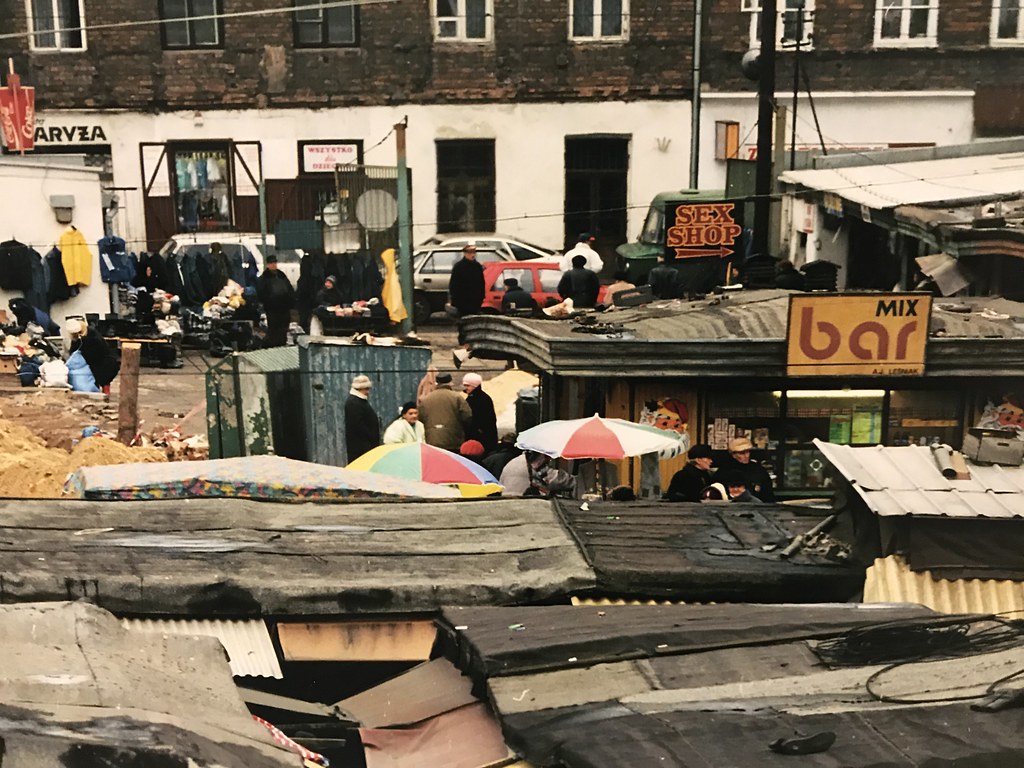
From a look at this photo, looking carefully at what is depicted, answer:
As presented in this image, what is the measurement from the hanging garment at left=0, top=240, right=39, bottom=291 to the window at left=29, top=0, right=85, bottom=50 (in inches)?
398

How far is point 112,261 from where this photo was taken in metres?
22.7

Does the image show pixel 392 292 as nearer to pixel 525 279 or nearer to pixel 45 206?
pixel 525 279

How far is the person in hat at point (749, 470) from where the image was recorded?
11.0m

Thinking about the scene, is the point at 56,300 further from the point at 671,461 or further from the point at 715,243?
the point at 671,461

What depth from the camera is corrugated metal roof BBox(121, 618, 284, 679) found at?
7301mm

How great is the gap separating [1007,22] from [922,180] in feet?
41.9

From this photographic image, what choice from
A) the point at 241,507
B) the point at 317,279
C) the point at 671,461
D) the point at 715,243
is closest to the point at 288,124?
the point at 317,279

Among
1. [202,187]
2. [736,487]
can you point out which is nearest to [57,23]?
[202,187]

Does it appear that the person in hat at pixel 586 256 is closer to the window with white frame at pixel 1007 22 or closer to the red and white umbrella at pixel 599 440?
the red and white umbrella at pixel 599 440

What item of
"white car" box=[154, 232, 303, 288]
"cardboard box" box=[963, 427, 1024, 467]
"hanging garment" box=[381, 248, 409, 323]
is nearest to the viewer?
"cardboard box" box=[963, 427, 1024, 467]

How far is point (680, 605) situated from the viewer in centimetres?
717

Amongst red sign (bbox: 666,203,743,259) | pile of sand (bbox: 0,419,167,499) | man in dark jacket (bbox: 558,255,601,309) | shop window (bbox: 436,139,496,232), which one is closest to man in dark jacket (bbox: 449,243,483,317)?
man in dark jacket (bbox: 558,255,601,309)

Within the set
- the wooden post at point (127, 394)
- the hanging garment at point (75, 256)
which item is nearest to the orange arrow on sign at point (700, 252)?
Result: the wooden post at point (127, 394)

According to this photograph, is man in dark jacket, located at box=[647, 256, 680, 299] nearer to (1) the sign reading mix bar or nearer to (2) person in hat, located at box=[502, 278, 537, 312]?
(2) person in hat, located at box=[502, 278, 537, 312]
